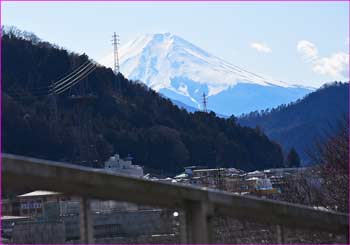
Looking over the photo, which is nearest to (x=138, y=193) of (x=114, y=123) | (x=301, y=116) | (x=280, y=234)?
(x=280, y=234)

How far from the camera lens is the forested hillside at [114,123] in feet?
234

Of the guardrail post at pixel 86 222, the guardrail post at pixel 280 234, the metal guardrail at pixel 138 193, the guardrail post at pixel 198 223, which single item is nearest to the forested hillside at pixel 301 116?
the guardrail post at pixel 280 234

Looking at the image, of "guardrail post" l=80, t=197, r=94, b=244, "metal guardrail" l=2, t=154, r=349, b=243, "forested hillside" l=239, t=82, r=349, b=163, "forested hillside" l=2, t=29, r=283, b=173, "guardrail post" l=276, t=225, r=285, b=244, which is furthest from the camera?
"forested hillside" l=239, t=82, r=349, b=163

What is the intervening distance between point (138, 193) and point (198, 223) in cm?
36

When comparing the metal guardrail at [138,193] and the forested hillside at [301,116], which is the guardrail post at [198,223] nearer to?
the metal guardrail at [138,193]

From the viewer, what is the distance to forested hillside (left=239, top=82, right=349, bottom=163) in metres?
122

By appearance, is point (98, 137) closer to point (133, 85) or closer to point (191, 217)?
point (133, 85)

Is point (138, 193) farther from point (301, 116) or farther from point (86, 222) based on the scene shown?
point (301, 116)

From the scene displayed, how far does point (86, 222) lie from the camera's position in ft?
13.6

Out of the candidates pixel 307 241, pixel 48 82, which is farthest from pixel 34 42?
pixel 307 241

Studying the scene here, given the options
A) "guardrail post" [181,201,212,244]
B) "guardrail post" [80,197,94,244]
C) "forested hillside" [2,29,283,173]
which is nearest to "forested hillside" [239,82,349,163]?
"forested hillside" [2,29,283,173]

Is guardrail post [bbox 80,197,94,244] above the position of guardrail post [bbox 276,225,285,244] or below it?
above

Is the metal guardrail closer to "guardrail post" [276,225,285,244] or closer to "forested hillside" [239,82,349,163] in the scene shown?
"guardrail post" [276,225,285,244]

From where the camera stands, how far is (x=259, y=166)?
8781cm
